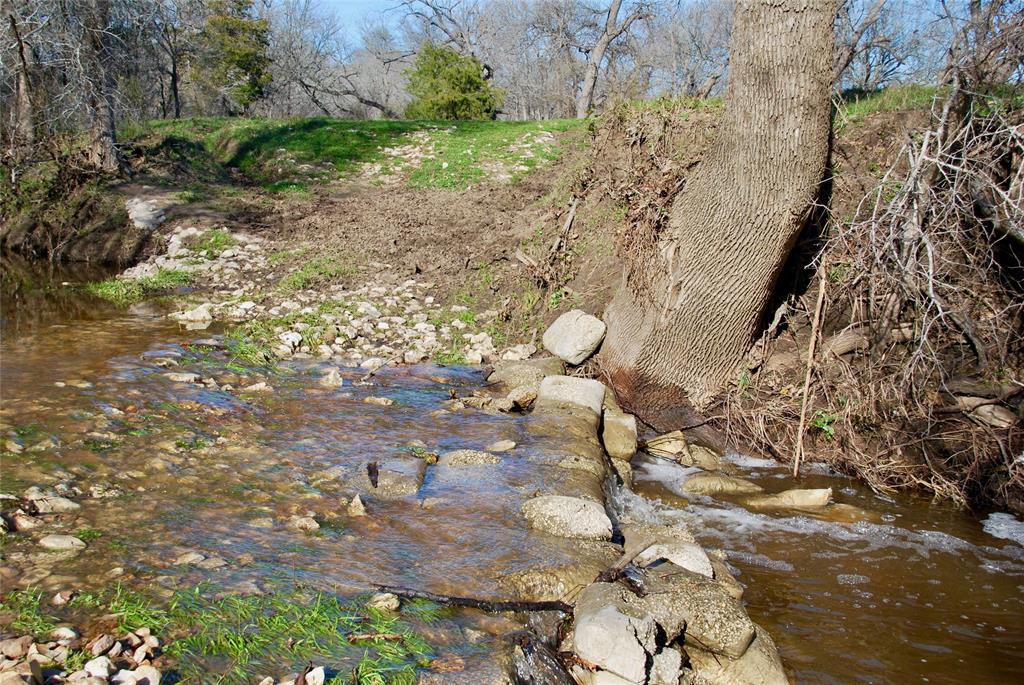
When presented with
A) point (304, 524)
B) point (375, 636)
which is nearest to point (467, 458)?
point (304, 524)

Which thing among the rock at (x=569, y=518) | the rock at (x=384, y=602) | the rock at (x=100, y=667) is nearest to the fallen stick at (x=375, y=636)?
the rock at (x=384, y=602)

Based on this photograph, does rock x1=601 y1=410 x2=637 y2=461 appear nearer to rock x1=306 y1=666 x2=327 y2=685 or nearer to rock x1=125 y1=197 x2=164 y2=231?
rock x1=306 y1=666 x2=327 y2=685

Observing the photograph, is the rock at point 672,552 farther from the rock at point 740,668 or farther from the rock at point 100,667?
the rock at point 100,667

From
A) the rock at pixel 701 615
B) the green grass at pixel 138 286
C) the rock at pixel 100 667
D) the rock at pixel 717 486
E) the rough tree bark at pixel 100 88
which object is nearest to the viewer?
the rock at pixel 100 667

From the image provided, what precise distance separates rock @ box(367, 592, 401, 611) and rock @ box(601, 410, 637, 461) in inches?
120

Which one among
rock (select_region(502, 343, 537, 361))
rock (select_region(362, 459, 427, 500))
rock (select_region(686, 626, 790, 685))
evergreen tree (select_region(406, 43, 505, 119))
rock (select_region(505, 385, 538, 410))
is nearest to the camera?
rock (select_region(686, 626, 790, 685))

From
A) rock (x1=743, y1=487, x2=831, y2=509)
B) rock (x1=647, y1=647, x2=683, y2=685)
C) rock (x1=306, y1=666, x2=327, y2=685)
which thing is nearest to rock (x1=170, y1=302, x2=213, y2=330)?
rock (x1=743, y1=487, x2=831, y2=509)

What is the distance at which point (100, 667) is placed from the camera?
268cm

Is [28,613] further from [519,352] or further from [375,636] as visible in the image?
[519,352]

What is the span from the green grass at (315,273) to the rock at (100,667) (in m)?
6.79

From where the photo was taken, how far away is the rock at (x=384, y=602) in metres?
3.43

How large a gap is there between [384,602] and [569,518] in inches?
50.9

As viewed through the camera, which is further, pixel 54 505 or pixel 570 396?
pixel 570 396

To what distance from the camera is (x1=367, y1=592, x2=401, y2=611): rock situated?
3426 millimetres
